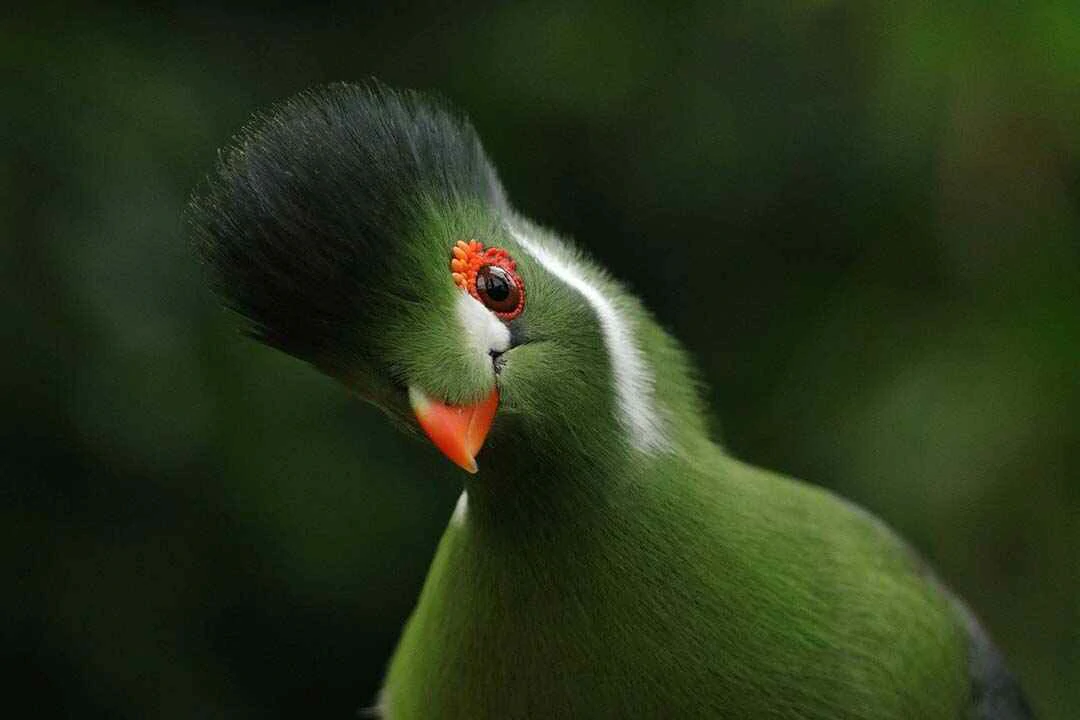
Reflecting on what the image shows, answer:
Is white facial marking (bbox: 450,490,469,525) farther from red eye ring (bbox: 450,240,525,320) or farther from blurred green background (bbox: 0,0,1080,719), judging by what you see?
blurred green background (bbox: 0,0,1080,719)

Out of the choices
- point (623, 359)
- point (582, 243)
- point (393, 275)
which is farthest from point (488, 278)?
point (582, 243)

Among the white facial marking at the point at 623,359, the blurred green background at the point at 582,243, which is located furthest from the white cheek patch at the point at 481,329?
the blurred green background at the point at 582,243

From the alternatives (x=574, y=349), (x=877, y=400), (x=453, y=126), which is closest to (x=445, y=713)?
(x=574, y=349)

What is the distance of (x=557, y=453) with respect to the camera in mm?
1527

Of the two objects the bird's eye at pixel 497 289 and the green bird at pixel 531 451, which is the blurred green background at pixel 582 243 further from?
the bird's eye at pixel 497 289

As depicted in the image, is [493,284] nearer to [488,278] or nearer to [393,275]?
[488,278]

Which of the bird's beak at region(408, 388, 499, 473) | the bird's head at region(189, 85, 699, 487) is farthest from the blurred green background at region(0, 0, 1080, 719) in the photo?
the bird's beak at region(408, 388, 499, 473)

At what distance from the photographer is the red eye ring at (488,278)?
4.76 feet

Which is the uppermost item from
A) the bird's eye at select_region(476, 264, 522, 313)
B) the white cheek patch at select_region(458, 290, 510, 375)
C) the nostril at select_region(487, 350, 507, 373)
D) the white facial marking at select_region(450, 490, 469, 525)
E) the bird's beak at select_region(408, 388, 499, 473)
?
the bird's eye at select_region(476, 264, 522, 313)

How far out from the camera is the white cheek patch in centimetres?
142

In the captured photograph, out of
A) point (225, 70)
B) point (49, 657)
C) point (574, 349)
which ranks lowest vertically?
point (49, 657)

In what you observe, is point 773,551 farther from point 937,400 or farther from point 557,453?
point 937,400

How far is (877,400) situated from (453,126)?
1802mm

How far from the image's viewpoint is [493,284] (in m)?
1.47
